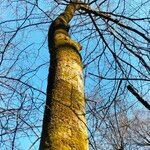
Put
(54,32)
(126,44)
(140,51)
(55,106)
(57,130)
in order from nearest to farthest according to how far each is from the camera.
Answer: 1. (57,130)
2. (55,106)
3. (54,32)
4. (140,51)
5. (126,44)

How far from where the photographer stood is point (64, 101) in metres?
1.82

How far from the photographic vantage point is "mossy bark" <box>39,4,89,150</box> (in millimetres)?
1626

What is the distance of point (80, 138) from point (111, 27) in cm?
191

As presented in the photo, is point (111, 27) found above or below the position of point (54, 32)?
above

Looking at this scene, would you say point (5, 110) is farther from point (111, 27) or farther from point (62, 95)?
point (111, 27)

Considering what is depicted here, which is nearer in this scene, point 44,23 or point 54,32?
point 54,32

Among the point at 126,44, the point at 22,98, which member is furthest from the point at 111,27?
the point at 22,98

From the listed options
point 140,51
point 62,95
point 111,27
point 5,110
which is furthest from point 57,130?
point 111,27

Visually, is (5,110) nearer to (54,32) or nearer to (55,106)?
(55,106)

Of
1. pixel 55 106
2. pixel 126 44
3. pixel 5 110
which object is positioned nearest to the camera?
pixel 55 106

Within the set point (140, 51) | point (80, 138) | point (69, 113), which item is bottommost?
point (80, 138)

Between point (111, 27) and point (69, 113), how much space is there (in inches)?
71.8

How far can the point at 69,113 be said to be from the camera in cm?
174

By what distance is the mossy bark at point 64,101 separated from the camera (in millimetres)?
1626
